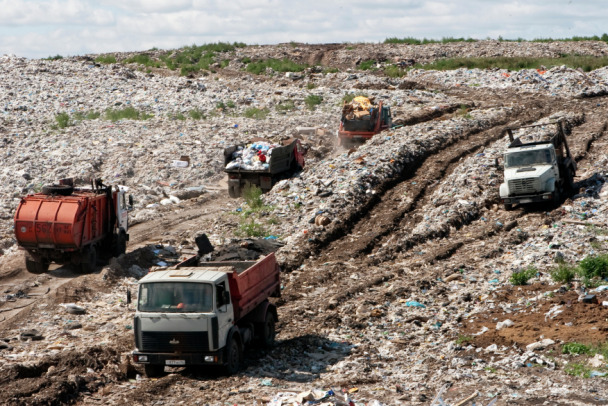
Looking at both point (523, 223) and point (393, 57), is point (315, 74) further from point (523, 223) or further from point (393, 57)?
point (523, 223)

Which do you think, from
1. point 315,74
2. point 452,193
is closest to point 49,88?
point 315,74

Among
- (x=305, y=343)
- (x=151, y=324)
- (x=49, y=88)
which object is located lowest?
(x=305, y=343)

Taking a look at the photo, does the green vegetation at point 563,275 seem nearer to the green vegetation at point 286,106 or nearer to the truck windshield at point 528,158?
the truck windshield at point 528,158

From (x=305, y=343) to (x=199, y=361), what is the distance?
268 centimetres

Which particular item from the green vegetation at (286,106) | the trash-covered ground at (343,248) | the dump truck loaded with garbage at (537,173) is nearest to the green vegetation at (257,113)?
the trash-covered ground at (343,248)

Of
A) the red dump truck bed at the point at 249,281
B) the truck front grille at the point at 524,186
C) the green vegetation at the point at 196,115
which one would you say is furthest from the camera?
the green vegetation at the point at 196,115

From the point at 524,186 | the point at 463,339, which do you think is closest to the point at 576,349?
the point at 463,339

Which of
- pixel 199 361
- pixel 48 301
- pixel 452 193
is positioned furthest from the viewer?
pixel 452 193

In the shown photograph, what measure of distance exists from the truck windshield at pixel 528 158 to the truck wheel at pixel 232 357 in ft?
42.7

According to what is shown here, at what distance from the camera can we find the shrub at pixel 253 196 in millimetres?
24516

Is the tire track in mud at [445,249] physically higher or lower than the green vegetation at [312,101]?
lower

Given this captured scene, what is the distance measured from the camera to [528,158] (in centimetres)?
2255

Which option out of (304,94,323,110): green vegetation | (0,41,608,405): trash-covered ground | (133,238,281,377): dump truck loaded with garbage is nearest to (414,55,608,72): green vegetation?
(0,41,608,405): trash-covered ground

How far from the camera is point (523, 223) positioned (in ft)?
Answer: 69.5
